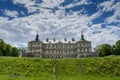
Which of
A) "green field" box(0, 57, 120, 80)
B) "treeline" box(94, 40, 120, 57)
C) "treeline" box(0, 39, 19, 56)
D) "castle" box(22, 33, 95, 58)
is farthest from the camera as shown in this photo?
"castle" box(22, 33, 95, 58)

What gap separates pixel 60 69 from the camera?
62500mm

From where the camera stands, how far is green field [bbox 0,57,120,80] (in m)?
56.0

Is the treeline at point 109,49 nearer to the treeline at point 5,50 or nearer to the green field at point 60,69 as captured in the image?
the green field at point 60,69

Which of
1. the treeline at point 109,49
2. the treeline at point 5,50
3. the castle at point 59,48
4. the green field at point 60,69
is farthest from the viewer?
the castle at point 59,48

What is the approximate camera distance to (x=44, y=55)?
117m

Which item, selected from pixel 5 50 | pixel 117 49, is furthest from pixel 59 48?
pixel 117 49

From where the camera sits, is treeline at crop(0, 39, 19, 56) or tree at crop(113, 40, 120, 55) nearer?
treeline at crop(0, 39, 19, 56)

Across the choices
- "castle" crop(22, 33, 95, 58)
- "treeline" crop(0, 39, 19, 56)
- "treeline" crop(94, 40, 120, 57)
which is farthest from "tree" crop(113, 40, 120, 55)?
"treeline" crop(0, 39, 19, 56)

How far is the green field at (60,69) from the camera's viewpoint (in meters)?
56.0

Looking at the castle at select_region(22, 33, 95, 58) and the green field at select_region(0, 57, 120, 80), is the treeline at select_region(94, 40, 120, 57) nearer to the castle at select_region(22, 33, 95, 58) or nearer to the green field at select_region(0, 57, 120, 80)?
the castle at select_region(22, 33, 95, 58)

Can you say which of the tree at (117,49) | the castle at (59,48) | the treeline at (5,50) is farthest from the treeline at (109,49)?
the treeline at (5,50)

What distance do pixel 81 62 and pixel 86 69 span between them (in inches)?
267

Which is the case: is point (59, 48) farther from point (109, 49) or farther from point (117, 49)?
point (117, 49)

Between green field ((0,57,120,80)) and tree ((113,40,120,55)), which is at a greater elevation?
tree ((113,40,120,55))
